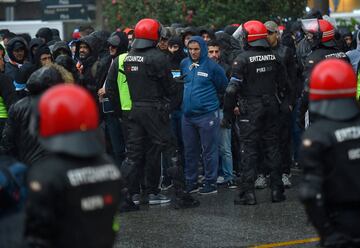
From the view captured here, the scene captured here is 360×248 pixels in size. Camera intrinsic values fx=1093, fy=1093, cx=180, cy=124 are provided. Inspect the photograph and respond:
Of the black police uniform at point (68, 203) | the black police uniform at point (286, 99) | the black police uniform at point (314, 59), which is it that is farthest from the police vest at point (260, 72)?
the black police uniform at point (68, 203)

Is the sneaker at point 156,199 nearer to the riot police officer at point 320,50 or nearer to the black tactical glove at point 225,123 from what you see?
the black tactical glove at point 225,123

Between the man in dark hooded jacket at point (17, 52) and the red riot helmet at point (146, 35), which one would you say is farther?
the man in dark hooded jacket at point (17, 52)

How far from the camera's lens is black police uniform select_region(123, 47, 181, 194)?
11.5 meters

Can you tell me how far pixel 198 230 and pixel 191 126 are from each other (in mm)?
2406

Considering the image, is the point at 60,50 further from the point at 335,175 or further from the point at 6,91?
the point at 335,175

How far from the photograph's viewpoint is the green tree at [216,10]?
761 inches

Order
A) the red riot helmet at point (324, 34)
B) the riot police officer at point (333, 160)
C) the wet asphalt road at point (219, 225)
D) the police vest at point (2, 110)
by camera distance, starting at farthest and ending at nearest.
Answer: the red riot helmet at point (324, 34), the police vest at point (2, 110), the wet asphalt road at point (219, 225), the riot police officer at point (333, 160)

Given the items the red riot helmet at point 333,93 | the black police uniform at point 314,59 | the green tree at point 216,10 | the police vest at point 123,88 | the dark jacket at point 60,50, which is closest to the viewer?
the red riot helmet at point 333,93

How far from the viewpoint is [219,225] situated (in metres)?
10.8

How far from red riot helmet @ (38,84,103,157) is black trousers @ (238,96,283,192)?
6.12 meters

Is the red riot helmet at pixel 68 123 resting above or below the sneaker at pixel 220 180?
above

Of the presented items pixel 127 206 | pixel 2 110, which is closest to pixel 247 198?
pixel 127 206

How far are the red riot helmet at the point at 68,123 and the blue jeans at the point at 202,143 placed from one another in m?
6.96

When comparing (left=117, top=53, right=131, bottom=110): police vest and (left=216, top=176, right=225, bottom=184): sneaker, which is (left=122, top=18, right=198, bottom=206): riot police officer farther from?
(left=216, top=176, right=225, bottom=184): sneaker
